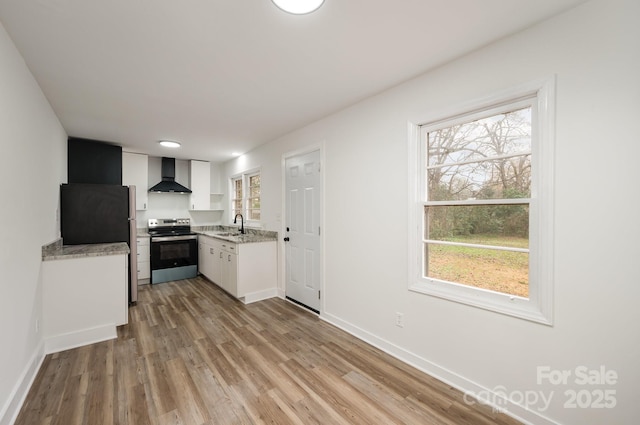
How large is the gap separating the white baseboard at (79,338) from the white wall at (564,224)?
9.43 ft

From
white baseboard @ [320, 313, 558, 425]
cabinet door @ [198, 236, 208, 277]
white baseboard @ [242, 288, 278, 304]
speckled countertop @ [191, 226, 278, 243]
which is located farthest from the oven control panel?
white baseboard @ [320, 313, 558, 425]

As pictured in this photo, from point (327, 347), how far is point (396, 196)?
163 cm

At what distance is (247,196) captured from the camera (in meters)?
5.28

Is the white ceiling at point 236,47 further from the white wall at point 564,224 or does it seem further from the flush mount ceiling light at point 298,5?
the white wall at point 564,224

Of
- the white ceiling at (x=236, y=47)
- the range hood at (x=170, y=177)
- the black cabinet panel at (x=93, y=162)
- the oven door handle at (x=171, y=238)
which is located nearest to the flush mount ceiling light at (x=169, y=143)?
the black cabinet panel at (x=93, y=162)

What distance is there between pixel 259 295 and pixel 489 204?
330 centimetres

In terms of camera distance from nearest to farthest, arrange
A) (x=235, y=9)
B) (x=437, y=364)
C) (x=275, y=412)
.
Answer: (x=235, y=9), (x=275, y=412), (x=437, y=364)

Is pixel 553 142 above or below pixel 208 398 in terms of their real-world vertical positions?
above

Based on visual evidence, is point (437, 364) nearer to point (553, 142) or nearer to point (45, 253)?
point (553, 142)

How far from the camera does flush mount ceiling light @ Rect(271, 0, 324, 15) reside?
1400 millimetres

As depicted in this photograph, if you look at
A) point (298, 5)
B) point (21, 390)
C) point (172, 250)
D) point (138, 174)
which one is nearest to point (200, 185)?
point (138, 174)

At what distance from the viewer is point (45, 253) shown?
2566mm

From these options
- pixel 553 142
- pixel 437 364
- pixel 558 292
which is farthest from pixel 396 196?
pixel 437 364

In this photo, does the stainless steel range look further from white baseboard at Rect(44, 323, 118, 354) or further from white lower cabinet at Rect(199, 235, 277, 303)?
white baseboard at Rect(44, 323, 118, 354)
